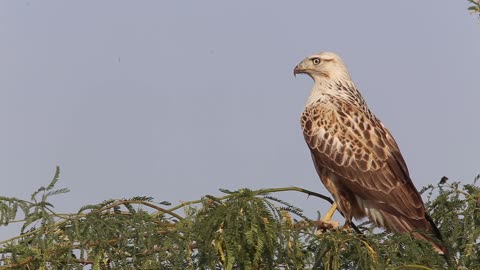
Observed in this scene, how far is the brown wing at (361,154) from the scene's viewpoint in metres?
8.37

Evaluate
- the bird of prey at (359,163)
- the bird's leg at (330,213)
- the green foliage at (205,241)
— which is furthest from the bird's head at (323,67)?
the green foliage at (205,241)

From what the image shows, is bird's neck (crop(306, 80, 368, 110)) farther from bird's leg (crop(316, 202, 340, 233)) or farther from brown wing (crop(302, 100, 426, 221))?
bird's leg (crop(316, 202, 340, 233))

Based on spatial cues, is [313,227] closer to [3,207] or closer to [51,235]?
[51,235]

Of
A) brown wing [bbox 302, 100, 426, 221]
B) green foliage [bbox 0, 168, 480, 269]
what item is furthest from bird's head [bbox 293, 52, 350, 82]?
green foliage [bbox 0, 168, 480, 269]

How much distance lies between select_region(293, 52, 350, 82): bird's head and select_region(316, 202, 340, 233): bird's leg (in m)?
1.80

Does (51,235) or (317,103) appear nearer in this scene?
(51,235)

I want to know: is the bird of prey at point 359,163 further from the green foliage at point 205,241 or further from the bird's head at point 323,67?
the green foliage at point 205,241

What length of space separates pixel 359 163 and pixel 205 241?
142 inches

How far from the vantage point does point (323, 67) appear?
9789 millimetres

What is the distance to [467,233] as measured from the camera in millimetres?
6371

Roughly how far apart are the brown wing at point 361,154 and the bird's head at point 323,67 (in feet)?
2.27

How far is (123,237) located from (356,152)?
3.58 m

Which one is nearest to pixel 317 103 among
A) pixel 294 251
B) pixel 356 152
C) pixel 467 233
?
pixel 356 152

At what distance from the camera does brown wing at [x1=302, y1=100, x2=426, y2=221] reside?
8.37 metres
